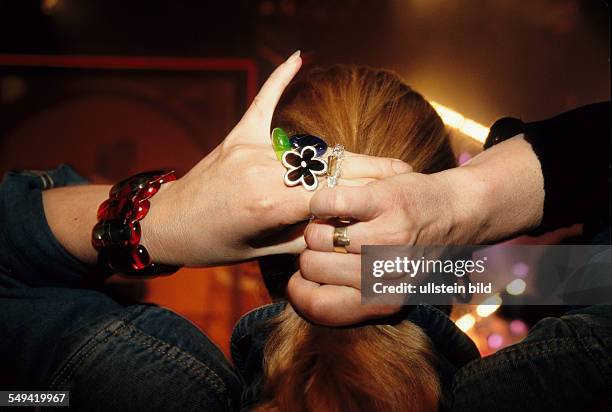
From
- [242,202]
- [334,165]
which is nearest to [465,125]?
[334,165]

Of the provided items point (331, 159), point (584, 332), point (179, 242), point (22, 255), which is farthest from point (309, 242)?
point (22, 255)

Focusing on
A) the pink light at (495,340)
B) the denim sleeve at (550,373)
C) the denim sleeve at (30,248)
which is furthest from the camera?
the pink light at (495,340)

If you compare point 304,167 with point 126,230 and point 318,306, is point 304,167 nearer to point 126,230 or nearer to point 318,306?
point 318,306

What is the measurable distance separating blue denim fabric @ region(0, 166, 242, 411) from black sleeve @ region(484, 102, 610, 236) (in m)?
0.60

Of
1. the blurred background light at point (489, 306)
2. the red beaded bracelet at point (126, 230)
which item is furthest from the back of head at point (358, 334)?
the blurred background light at point (489, 306)

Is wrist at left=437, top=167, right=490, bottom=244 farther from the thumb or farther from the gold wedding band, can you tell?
the thumb

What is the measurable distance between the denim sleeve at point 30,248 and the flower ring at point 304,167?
0.46m

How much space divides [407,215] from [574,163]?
34 cm

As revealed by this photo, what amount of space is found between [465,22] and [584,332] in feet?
2.80

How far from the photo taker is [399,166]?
0.53m

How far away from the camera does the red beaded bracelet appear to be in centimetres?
63

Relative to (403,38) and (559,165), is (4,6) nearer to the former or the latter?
(403,38)

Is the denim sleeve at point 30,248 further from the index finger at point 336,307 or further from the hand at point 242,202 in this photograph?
the index finger at point 336,307

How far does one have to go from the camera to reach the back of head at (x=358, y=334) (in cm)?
47
